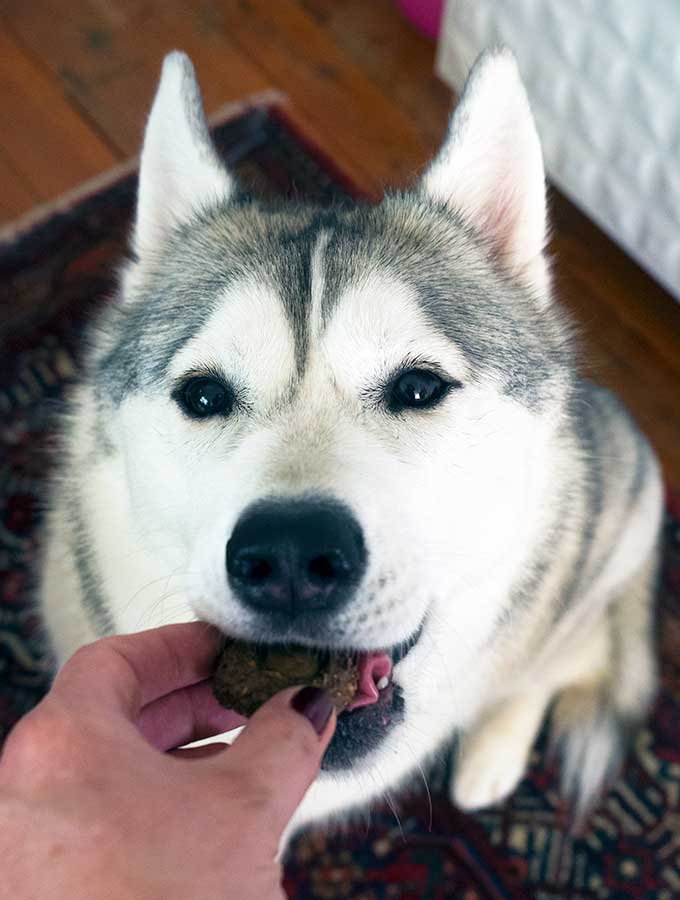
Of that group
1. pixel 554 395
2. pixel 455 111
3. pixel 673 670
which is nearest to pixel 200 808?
pixel 554 395

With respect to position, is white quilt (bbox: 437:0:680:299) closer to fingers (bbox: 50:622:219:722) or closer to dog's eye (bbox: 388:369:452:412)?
dog's eye (bbox: 388:369:452:412)

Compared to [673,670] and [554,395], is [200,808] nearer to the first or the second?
[554,395]

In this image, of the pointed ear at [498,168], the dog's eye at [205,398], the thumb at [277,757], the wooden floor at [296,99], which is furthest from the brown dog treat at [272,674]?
the wooden floor at [296,99]

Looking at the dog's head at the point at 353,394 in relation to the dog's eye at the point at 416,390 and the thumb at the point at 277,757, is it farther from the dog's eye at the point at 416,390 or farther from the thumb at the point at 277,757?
the thumb at the point at 277,757

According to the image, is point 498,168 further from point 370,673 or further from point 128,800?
point 128,800

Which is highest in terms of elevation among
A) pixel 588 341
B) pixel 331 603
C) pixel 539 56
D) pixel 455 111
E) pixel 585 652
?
pixel 455 111
